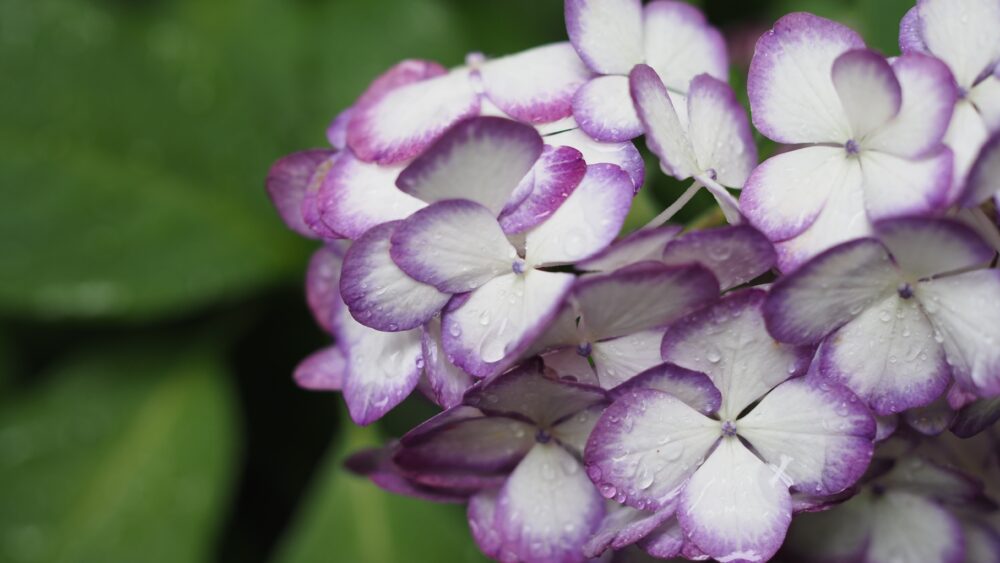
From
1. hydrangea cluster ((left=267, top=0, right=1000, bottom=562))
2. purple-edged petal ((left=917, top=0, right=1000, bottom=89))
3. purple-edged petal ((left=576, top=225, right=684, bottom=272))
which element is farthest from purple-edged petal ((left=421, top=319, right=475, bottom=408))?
purple-edged petal ((left=917, top=0, right=1000, bottom=89))

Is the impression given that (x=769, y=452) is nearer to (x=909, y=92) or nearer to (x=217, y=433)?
(x=909, y=92)

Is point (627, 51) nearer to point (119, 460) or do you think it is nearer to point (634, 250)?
point (634, 250)

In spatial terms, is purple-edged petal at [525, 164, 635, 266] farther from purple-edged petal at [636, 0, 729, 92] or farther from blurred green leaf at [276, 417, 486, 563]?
blurred green leaf at [276, 417, 486, 563]

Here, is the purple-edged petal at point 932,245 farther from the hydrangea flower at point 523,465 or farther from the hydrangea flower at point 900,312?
the hydrangea flower at point 523,465

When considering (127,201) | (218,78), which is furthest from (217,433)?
(218,78)

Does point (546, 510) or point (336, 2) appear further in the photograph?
point (336, 2)
